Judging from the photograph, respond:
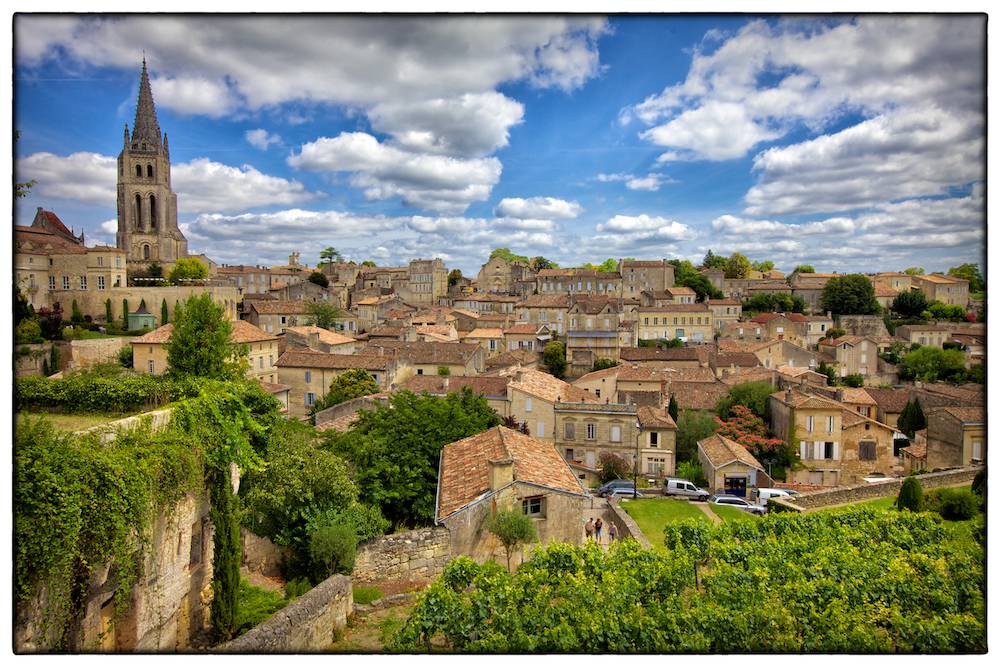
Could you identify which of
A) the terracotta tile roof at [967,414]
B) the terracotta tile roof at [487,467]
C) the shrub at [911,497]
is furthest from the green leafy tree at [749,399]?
the terracotta tile roof at [487,467]

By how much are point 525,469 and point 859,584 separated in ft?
20.4

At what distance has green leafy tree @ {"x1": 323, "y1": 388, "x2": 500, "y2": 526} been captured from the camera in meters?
13.1

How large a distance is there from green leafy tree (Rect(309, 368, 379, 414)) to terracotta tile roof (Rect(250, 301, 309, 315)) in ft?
60.5

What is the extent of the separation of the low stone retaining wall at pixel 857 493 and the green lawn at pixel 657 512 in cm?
249

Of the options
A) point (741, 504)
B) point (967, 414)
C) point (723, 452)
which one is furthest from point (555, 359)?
point (967, 414)

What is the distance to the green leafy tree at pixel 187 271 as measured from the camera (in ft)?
151

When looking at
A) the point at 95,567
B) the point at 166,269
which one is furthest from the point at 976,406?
the point at 166,269

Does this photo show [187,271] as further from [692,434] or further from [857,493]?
[857,493]

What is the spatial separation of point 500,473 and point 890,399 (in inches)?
1087

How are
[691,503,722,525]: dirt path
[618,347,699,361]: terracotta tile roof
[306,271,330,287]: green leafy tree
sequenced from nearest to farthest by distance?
[691,503,722,525]: dirt path → [618,347,699,361]: terracotta tile roof → [306,271,330,287]: green leafy tree

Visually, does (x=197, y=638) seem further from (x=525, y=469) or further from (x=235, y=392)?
(x=525, y=469)

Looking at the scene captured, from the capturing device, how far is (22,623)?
519 cm

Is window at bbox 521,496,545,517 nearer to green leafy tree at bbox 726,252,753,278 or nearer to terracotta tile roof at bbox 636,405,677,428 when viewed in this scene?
terracotta tile roof at bbox 636,405,677,428

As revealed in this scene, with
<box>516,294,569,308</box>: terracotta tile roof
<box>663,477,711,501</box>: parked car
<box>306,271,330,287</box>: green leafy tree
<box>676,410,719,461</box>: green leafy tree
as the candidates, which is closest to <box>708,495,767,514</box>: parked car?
<box>663,477,711,501</box>: parked car
